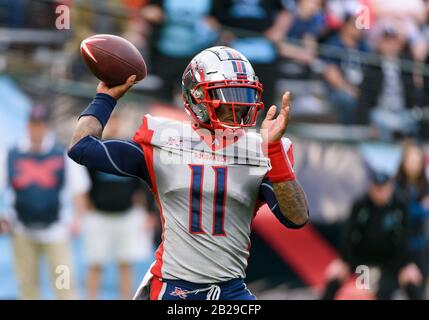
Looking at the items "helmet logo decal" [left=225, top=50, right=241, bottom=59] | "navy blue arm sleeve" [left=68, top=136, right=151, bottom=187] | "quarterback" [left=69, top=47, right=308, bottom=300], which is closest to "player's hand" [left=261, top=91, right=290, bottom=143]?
"quarterback" [left=69, top=47, right=308, bottom=300]

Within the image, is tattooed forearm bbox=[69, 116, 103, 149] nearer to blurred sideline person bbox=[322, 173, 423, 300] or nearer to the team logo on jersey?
the team logo on jersey

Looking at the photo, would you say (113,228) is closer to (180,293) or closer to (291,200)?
(180,293)

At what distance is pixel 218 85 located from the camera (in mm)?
4809

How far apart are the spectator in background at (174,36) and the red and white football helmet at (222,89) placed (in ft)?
15.8

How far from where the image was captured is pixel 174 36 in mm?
9852


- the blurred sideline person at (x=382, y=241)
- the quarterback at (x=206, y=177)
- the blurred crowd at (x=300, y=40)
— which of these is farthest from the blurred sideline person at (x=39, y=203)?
the quarterback at (x=206, y=177)

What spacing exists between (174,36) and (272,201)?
211 inches

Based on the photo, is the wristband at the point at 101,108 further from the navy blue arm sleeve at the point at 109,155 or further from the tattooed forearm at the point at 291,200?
the tattooed forearm at the point at 291,200

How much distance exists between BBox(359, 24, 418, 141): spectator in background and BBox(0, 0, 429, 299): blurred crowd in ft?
0.04

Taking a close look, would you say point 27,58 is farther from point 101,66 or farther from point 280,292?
point 101,66

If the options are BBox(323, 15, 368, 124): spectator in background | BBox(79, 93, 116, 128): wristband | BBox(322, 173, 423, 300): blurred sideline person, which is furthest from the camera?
BBox(323, 15, 368, 124): spectator in background

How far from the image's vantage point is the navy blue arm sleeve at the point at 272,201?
15.4ft

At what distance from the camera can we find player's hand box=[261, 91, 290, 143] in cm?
450

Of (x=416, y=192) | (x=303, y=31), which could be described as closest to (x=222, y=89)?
(x=303, y=31)
